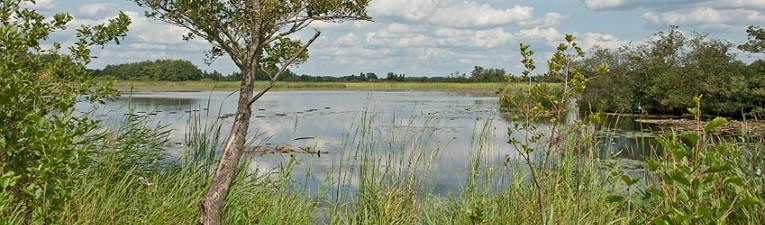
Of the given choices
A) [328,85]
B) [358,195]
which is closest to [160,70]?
[328,85]

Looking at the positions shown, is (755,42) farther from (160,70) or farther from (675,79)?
(160,70)

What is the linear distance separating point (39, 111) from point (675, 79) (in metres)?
23.3

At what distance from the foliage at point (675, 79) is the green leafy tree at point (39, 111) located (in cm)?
1877

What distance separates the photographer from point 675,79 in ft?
74.7

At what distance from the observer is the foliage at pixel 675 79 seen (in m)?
21.1

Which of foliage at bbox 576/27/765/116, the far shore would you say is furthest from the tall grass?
the far shore

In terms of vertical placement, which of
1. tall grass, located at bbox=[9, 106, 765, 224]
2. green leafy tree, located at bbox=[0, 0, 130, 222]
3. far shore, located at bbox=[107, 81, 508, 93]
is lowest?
far shore, located at bbox=[107, 81, 508, 93]

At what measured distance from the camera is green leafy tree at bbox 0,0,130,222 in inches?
112

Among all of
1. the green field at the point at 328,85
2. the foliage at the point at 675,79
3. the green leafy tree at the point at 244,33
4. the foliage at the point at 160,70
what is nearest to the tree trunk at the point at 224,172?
the green leafy tree at the point at 244,33

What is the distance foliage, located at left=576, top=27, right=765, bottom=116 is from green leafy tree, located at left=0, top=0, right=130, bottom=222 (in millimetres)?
18770

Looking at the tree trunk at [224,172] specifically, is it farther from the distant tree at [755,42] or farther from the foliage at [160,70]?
the foliage at [160,70]

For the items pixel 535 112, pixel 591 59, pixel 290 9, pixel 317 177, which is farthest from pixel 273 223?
pixel 591 59

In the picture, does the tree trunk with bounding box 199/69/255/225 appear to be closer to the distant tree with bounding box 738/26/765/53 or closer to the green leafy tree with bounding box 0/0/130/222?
the green leafy tree with bounding box 0/0/130/222

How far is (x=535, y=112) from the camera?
3008 mm
